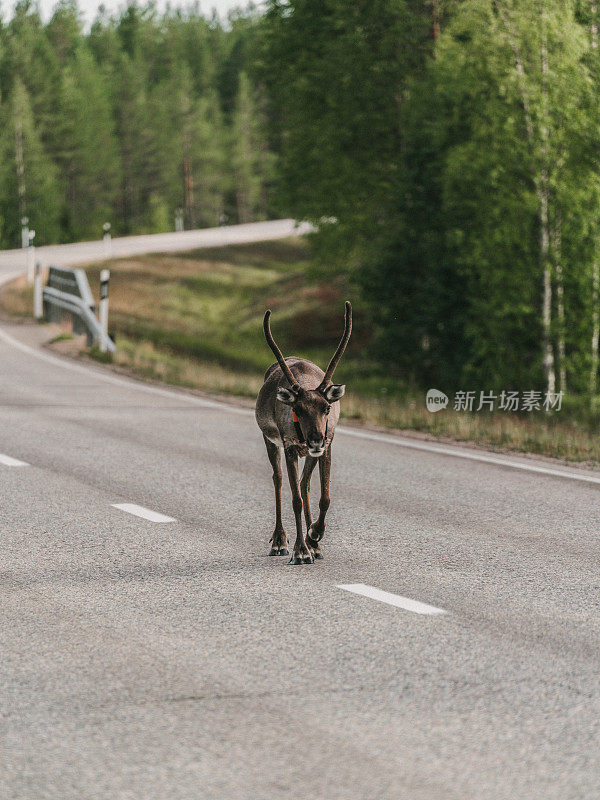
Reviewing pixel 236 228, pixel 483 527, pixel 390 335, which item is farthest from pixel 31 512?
pixel 236 228

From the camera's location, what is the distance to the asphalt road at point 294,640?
427 centimetres

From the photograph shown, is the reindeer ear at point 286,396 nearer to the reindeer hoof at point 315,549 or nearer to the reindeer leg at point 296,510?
the reindeer leg at point 296,510

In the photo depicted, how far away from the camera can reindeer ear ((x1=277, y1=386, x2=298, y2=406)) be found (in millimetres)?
6820

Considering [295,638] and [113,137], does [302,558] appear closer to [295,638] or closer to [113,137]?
[295,638]

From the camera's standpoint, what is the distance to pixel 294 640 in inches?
229

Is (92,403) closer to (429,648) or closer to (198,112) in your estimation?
(429,648)

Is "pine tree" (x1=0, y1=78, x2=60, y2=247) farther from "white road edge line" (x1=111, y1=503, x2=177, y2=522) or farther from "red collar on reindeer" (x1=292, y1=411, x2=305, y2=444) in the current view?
"red collar on reindeer" (x1=292, y1=411, x2=305, y2=444)

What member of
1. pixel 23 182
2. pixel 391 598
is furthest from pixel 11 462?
pixel 23 182

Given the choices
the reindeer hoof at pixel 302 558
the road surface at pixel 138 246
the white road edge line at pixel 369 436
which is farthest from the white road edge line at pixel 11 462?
the road surface at pixel 138 246

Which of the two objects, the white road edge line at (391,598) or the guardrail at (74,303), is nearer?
the white road edge line at (391,598)

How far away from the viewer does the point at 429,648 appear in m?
5.69

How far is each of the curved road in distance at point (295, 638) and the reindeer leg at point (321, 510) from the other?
0.17m

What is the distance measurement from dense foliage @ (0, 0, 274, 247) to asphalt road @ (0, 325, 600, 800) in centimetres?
7707

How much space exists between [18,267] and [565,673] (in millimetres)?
45819
